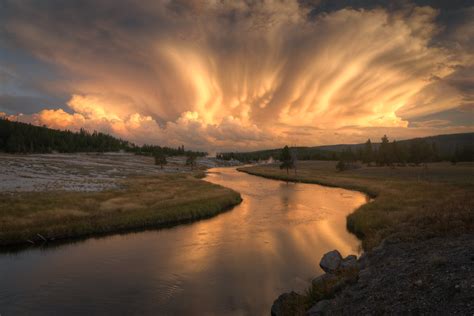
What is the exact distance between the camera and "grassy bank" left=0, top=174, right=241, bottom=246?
27094mm

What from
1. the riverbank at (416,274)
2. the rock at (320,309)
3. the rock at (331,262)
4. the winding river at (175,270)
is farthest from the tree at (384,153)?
the rock at (320,309)

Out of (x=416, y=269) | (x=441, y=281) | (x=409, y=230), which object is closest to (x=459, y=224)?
(x=409, y=230)

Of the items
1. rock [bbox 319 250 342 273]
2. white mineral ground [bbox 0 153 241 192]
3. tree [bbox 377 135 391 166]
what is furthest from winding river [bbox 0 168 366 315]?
tree [bbox 377 135 391 166]

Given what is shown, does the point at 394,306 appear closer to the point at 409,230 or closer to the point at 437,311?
the point at 437,311

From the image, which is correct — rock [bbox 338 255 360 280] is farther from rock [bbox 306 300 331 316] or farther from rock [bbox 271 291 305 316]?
rock [bbox 271 291 305 316]

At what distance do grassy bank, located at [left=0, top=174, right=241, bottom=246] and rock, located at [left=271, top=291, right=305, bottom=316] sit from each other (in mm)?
22113

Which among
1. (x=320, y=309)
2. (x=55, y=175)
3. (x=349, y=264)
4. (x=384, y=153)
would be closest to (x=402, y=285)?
(x=320, y=309)

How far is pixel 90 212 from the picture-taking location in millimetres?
33344

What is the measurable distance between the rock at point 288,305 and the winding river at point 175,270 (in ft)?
3.48

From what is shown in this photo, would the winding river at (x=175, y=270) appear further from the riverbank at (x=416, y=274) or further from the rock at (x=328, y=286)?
the riverbank at (x=416, y=274)

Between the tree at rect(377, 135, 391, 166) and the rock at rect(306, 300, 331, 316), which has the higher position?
the tree at rect(377, 135, 391, 166)

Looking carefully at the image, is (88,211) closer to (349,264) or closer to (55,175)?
(349,264)

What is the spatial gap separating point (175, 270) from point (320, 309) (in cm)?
1193

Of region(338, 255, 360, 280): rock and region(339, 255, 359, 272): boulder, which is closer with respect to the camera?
region(338, 255, 360, 280): rock
